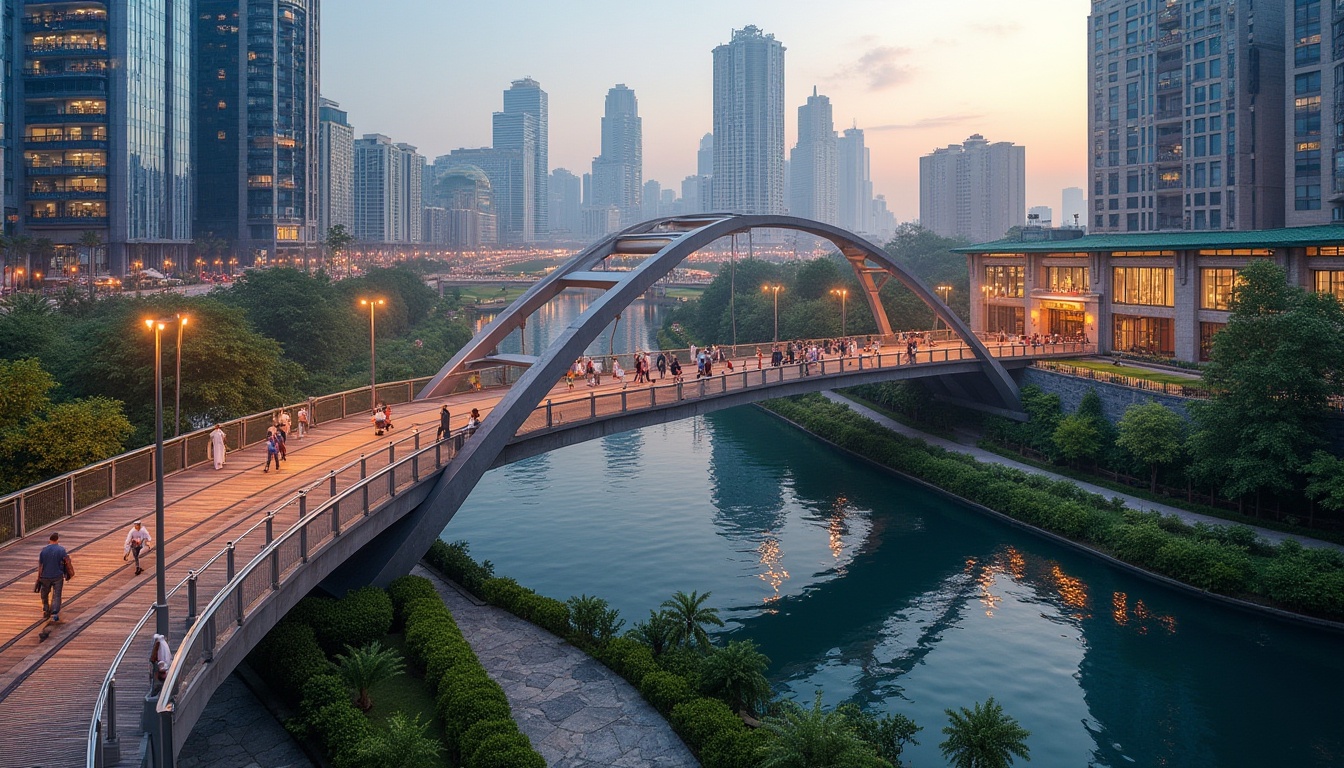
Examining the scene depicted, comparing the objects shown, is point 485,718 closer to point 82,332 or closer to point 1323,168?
point 82,332

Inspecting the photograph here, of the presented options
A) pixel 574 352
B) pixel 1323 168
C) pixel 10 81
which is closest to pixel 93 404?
pixel 574 352

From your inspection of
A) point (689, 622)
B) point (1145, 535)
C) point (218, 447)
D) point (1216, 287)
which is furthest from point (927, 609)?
point (1216, 287)

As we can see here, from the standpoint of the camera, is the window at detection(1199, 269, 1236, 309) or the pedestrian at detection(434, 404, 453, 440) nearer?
the pedestrian at detection(434, 404, 453, 440)

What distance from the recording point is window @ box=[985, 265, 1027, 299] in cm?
7512

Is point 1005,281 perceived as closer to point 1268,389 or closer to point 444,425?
point 1268,389

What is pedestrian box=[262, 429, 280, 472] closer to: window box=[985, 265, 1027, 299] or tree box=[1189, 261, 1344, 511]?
tree box=[1189, 261, 1344, 511]

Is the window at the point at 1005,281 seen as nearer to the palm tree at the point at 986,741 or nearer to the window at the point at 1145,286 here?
the window at the point at 1145,286

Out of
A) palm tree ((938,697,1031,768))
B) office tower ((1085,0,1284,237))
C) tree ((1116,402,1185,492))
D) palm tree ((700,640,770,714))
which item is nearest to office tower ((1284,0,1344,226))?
office tower ((1085,0,1284,237))

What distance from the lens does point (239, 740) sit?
20.9 metres

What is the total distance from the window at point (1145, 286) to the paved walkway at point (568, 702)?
157ft

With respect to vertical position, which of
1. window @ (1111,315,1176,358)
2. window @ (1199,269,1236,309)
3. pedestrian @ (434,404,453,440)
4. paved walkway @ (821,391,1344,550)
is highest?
window @ (1199,269,1236,309)

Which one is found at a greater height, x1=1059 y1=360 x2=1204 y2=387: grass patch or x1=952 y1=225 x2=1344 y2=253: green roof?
x1=952 y1=225 x2=1344 y2=253: green roof

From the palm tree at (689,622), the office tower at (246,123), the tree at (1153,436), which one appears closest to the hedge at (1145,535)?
the tree at (1153,436)

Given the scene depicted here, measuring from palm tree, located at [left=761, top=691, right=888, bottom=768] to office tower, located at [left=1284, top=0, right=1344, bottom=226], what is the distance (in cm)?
6772
